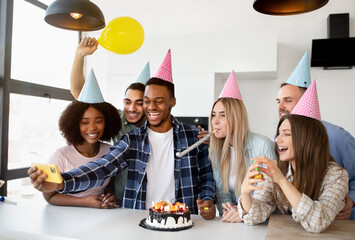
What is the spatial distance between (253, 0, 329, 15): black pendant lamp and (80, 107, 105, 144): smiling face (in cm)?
110

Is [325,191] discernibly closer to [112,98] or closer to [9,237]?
[9,237]

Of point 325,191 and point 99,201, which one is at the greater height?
point 325,191

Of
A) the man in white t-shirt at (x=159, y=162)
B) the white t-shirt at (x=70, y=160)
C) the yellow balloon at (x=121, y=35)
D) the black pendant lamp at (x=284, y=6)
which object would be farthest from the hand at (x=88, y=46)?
the black pendant lamp at (x=284, y=6)

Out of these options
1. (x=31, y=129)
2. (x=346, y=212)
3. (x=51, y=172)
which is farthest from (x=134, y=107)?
(x=31, y=129)

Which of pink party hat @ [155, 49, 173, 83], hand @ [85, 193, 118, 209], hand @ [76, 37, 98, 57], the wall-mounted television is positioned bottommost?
hand @ [85, 193, 118, 209]

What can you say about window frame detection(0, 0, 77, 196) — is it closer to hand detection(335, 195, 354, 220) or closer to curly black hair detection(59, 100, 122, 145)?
curly black hair detection(59, 100, 122, 145)

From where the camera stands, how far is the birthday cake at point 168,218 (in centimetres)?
136

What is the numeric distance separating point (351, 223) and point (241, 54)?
231 cm

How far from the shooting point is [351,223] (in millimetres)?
1326

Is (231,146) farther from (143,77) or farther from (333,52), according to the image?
(333,52)

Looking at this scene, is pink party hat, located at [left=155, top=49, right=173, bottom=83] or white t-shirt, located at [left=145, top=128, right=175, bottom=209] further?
pink party hat, located at [left=155, top=49, right=173, bottom=83]

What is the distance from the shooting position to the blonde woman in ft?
5.99

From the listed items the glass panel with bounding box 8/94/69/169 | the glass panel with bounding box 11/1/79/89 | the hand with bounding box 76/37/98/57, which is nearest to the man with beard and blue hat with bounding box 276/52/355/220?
the hand with bounding box 76/37/98/57

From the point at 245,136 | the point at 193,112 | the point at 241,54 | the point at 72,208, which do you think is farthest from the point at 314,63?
the point at 72,208
